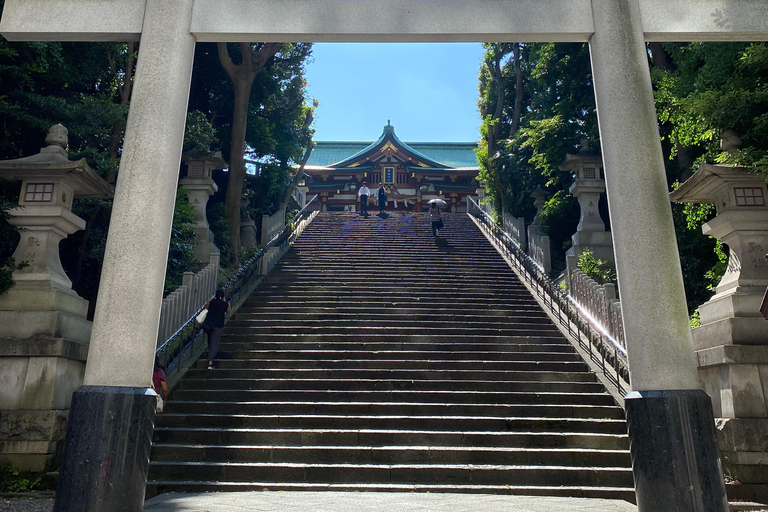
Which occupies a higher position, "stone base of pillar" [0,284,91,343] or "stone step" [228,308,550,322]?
"stone step" [228,308,550,322]

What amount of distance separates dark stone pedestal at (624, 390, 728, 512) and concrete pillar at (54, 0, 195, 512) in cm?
357

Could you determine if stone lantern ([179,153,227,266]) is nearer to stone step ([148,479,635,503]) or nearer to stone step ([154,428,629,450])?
stone step ([154,428,629,450])

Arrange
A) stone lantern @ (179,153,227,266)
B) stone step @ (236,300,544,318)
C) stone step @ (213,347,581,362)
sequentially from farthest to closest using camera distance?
1. stone lantern @ (179,153,227,266)
2. stone step @ (236,300,544,318)
3. stone step @ (213,347,581,362)

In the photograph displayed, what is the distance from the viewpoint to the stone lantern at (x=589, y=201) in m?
12.8

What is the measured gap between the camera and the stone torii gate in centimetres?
411

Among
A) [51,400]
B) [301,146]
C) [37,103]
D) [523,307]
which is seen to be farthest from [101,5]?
[301,146]

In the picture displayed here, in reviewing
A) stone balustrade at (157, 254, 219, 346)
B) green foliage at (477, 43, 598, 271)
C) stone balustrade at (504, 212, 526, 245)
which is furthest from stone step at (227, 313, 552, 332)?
stone balustrade at (504, 212, 526, 245)

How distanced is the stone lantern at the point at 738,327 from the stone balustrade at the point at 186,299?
629 cm

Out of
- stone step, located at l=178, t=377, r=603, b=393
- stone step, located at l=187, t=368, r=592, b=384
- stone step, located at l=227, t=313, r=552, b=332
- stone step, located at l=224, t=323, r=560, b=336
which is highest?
stone step, located at l=227, t=313, r=552, b=332

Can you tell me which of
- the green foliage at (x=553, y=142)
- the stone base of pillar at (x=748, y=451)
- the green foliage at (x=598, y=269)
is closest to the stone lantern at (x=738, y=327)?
the stone base of pillar at (x=748, y=451)

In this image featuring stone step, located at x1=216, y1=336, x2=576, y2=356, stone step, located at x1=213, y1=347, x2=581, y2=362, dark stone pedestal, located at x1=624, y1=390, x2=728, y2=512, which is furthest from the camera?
stone step, located at x1=216, y1=336, x2=576, y2=356

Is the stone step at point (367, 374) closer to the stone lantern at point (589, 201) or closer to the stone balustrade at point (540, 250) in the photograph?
the stone balustrade at point (540, 250)

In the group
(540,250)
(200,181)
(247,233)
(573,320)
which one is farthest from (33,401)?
(247,233)

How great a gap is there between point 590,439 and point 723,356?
162 cm
